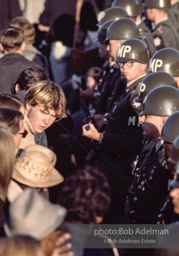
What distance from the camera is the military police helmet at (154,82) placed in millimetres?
8609

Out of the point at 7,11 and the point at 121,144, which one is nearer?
the point at 121,144

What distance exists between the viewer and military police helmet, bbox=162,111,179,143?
7.25m

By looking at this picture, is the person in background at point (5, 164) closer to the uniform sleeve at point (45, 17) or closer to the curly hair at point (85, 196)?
the curly hair at point (85, 196)

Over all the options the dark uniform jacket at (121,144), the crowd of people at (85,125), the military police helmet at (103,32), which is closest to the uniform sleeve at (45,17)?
the crowd of people at (85,125)

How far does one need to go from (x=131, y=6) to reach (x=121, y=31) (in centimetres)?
175

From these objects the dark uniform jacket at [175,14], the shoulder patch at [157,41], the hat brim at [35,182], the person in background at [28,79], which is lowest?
the dark uniform jacket at [175,14]

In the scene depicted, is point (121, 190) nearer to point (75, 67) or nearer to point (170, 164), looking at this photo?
point (170, 164)

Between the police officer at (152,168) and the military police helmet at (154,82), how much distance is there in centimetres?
41

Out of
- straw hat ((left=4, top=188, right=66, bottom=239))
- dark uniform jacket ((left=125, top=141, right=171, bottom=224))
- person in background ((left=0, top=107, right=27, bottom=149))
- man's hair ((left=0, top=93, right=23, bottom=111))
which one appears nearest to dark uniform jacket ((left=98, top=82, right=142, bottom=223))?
dark uniform jacket ((left=125, top=141, right=171, bottom=224))

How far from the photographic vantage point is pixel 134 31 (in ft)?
35.3

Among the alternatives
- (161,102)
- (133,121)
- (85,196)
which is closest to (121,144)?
(133,121)

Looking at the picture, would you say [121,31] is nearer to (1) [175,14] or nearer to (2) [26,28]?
(2) [26,28]

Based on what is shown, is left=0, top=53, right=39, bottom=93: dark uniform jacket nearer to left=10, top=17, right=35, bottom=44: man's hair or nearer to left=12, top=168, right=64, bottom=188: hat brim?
left=10, top=17, right=35, bottom=44: man's hair

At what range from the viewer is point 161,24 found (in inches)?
477
